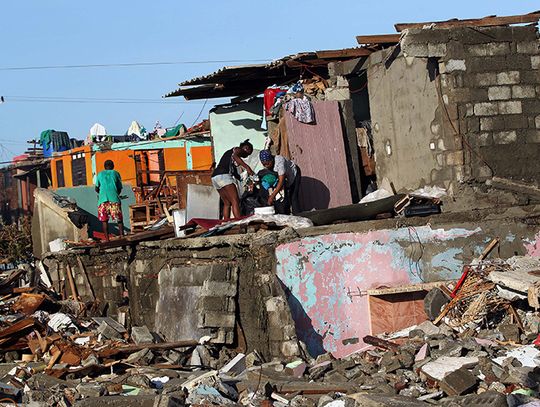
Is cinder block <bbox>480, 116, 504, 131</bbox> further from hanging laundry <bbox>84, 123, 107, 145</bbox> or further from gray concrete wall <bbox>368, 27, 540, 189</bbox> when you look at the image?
hanging laundry <bbox>84, 123, 107, 145</bbox>

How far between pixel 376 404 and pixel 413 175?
5.77 metres

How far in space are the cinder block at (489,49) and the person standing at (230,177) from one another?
355cm

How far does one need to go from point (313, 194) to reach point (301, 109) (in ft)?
4.41

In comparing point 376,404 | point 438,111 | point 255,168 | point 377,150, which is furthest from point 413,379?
point 255,168

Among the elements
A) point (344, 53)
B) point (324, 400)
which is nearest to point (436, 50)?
point (344, 53)

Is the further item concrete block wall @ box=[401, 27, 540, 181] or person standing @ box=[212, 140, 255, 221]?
person standing @ box=[212, 140, 255, 221]

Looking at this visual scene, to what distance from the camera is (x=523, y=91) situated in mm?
12102

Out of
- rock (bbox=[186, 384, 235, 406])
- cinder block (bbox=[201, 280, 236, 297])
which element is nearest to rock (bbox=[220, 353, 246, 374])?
cinder block (bbox=[201, 280, 236, 297])

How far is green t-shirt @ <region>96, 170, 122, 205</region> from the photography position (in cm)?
1582

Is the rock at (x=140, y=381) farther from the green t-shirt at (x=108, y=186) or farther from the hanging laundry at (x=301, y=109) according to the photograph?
the green t-shirt at (x=108, y=186)

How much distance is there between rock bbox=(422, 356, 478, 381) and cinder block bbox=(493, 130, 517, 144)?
416 cm

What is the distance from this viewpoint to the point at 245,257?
35.6ft

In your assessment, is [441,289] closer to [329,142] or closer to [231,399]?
[231,399]

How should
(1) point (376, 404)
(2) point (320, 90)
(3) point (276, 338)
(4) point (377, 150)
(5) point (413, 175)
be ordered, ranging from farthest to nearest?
(2) point (320, 90)
(4) point (377, 150)
(5) point (413, 175)
(3) point (276, 338)
(1) point (376, 404)
